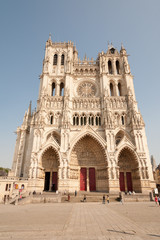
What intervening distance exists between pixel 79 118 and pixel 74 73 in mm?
10846

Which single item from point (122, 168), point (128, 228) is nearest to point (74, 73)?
point (122, 168)

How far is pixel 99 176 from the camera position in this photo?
2078 cm

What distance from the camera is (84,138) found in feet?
74.0

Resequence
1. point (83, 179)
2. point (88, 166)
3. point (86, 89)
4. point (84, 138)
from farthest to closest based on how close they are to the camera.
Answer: point (86, 89), point (84, 138), point (88, 166), point (83, 179)

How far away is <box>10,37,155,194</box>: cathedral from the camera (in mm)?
19406

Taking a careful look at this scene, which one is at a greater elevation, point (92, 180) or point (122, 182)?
point (92, 180)

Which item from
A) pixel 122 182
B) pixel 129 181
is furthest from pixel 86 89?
pixel 129 181

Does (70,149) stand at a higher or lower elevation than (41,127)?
lower

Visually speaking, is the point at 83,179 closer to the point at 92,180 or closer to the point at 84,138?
the point at 92,180

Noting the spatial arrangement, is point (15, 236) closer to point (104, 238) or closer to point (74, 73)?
point (104, 238)

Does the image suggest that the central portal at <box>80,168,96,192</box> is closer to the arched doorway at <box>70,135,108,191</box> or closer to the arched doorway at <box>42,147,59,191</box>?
the arched doorway at <box>70,135,108,191</box>

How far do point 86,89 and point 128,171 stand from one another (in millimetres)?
16835

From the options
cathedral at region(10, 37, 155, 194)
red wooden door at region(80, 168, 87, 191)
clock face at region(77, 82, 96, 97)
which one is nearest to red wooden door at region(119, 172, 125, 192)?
cathedral at region(10, 37, 155, 194)

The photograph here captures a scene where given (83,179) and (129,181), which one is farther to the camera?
(83,179)
